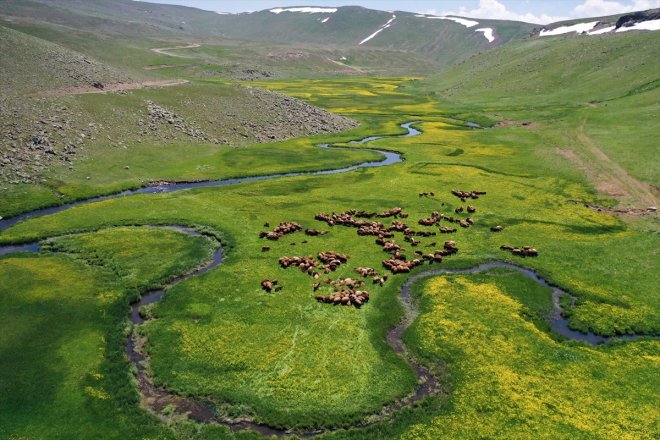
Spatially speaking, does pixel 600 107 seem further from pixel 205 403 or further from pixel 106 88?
pixel 205 403

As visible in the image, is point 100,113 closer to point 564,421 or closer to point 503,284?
point 503,284

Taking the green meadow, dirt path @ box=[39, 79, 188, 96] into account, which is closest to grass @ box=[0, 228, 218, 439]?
the green meadow

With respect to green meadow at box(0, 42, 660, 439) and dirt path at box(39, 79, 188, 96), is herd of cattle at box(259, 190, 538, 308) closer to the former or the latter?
green meadow at box(0, 42, 660, 439)

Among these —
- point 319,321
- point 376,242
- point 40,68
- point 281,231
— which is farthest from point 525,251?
point 40,68

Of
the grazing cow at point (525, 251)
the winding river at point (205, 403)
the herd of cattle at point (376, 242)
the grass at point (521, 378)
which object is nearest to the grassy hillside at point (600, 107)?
the grazing cow at point (525, 251)

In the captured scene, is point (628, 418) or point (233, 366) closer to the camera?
point (628, 418)

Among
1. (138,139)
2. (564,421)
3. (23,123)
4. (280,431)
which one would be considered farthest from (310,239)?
(23,123)
